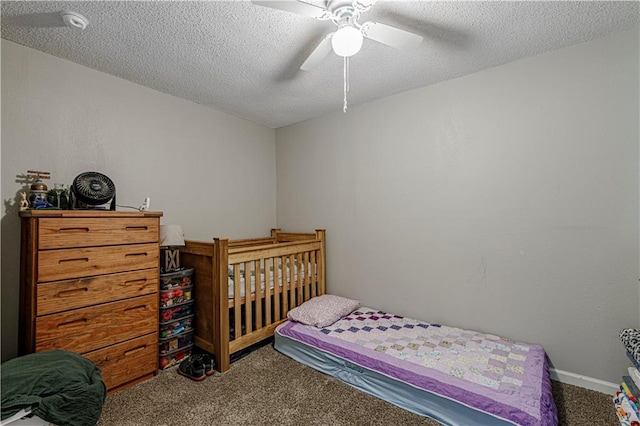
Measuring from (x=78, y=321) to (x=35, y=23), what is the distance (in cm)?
185

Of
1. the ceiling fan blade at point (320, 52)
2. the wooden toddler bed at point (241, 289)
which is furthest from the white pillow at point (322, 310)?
the ceiling fan blade at point (320, 52)

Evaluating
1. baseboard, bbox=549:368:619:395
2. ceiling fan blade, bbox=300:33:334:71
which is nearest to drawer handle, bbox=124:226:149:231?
ceiling fan blade, bbox=300:33:334:71

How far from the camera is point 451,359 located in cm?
189

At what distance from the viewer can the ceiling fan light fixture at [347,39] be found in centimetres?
134

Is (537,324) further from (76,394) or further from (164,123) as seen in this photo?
(164,123)

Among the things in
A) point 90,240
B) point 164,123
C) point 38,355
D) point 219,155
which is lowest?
point 38,355

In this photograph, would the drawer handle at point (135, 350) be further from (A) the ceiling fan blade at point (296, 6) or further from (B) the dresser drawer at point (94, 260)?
(A) the ceiling fan blade at point (296, 6)

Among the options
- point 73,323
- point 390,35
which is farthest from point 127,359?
point 390,35

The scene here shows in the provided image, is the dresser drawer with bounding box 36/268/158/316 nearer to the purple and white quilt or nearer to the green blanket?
the green blanket

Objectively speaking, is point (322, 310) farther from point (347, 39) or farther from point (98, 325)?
point (347, 39)

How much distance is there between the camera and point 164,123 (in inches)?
106

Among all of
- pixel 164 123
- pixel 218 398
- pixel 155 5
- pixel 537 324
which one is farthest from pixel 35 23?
pixel 537 324

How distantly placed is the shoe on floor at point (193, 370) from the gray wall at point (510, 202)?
158 centimetres

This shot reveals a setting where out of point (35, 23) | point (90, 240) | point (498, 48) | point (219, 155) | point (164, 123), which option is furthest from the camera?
point (219, 155)
